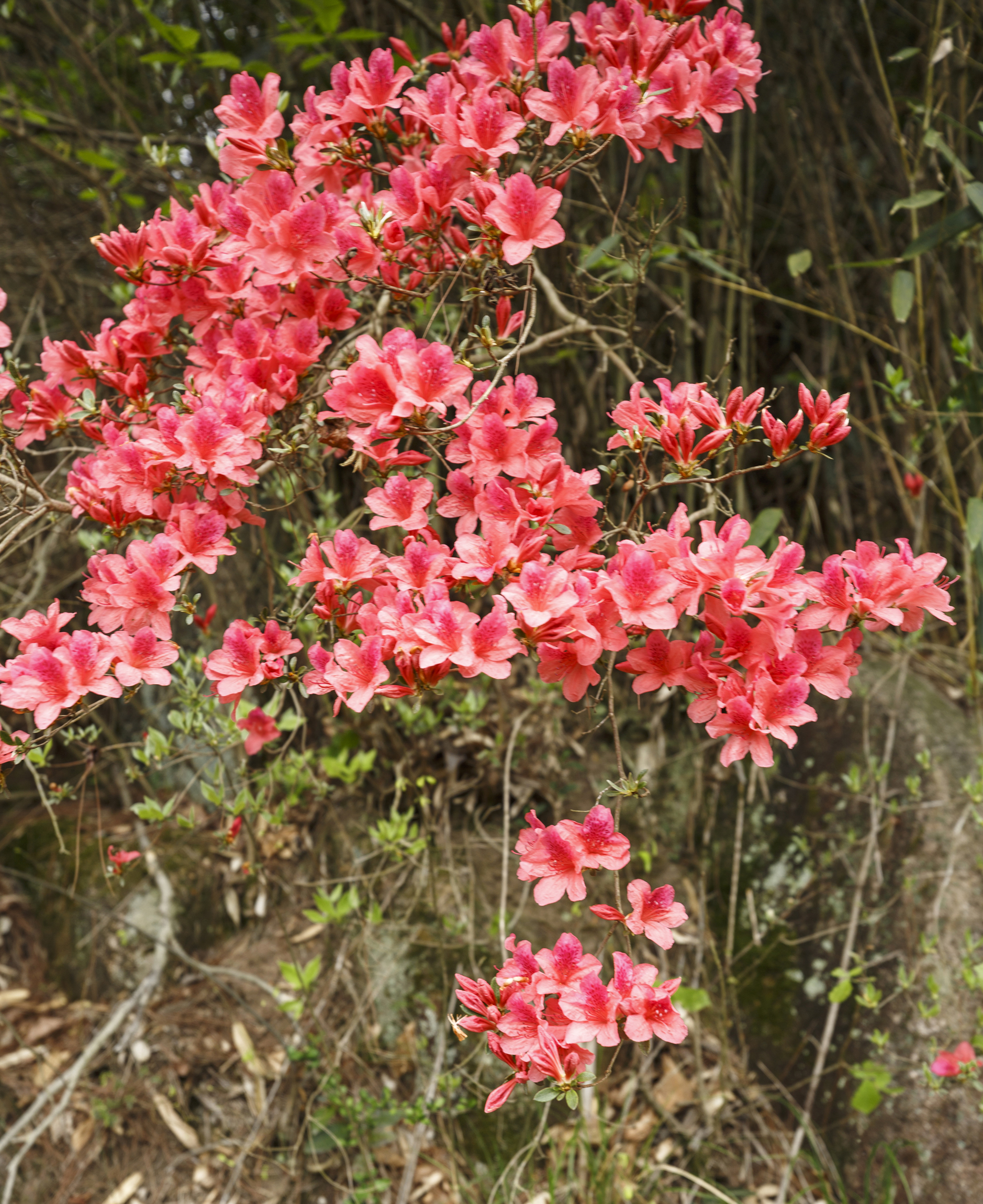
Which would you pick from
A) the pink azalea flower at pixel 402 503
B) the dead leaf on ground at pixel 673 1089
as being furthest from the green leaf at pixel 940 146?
the dead leaf on ground at pixel 673 1089

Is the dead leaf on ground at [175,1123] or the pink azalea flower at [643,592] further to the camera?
the dead leaf on ground at [175,1123]

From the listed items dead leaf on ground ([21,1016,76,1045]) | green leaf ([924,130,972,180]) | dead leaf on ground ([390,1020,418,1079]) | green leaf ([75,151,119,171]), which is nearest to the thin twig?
dead leaf on ground ([390,1020,418,1079])

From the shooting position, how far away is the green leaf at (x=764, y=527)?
1684 millimetres

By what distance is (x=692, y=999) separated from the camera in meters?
1.80

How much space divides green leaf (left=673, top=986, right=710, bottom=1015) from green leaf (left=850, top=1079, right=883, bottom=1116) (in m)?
0.32

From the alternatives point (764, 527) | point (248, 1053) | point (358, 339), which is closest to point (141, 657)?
point (358, 339)

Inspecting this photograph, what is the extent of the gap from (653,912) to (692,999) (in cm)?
113

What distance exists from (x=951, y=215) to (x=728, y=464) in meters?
0.73

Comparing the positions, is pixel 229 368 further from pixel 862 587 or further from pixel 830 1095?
pixel 830 1095

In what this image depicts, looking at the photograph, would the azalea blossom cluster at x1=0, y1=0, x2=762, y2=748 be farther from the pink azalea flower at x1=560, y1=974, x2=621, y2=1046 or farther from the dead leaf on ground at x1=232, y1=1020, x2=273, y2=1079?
the dead leaf on ground at x1=232, y1=1020, x2=273, y2=1079

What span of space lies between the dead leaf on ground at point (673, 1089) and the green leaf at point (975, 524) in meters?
1.28

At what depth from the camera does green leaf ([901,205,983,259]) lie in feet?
5.30

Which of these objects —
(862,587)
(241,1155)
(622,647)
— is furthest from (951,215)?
(241,1155)

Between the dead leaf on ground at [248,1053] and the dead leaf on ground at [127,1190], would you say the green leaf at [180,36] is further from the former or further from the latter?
the dead leaf on ground at [127,1190]
